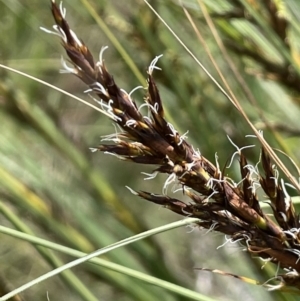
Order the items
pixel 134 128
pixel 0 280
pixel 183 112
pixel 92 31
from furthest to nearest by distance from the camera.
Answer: pixel 92 31, pixel 183 112, pixel 0 280, pixel 134 128

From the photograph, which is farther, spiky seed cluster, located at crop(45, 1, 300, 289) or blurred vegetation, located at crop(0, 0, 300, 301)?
blurred vegetation, located at crop(0, 0, 300, 301)

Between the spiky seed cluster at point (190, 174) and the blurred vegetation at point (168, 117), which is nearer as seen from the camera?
the spiky seed cluster at point (190, 174)

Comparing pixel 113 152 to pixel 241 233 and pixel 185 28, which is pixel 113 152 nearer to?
pixel 241 233

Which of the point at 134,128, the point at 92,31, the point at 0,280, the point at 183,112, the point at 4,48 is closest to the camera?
the point at 134,128

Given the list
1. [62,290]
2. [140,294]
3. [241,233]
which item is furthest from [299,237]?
[62,290]

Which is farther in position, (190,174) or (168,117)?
(168,117)

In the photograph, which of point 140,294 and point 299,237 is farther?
point 140,294

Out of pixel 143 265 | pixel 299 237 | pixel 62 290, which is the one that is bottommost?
pixel 62 290

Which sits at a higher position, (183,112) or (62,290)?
(183,112)
